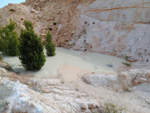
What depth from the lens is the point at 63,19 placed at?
14875 mm

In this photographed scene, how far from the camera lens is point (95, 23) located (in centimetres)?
1245

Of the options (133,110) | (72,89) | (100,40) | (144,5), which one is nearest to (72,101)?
(72,89)

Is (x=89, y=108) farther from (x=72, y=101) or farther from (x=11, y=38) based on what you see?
(x=11, y=38)

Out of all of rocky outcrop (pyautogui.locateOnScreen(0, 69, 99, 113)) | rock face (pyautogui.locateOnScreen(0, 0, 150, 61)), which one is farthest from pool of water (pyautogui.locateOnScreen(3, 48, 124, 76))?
rocky outcrop (pyautogui.locateOnScreen(0, 69, 99, 113))

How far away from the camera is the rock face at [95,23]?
384 inches

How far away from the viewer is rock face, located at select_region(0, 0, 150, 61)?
976 cm

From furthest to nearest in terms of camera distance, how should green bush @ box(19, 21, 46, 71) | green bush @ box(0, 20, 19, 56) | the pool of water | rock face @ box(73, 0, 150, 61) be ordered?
rock face @ box(73, 0, 150, 61) → green bush @ box(0, 20, 19, 56) → the pool of water → green bush @ box(19, 21, 46, 71)

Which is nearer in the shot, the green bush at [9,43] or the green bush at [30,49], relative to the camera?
the green bush at [30,49]

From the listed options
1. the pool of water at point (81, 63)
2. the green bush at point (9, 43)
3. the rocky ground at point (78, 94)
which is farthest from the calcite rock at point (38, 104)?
the green bush at point (9, 43)

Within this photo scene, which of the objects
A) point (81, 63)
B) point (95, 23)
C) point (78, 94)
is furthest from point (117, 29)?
point (78, 94)

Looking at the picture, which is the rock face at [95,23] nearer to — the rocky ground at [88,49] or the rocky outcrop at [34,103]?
the rocky ground at [88,49]

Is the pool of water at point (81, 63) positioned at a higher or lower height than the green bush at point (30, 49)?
lower

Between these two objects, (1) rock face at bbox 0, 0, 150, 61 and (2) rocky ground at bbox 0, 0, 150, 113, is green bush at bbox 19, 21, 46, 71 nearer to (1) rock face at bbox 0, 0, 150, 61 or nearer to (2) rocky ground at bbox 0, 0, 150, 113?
(2) rocky ground at bbox 0, 0, 150, 113

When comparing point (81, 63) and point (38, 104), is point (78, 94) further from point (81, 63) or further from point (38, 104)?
point (81, 63)
